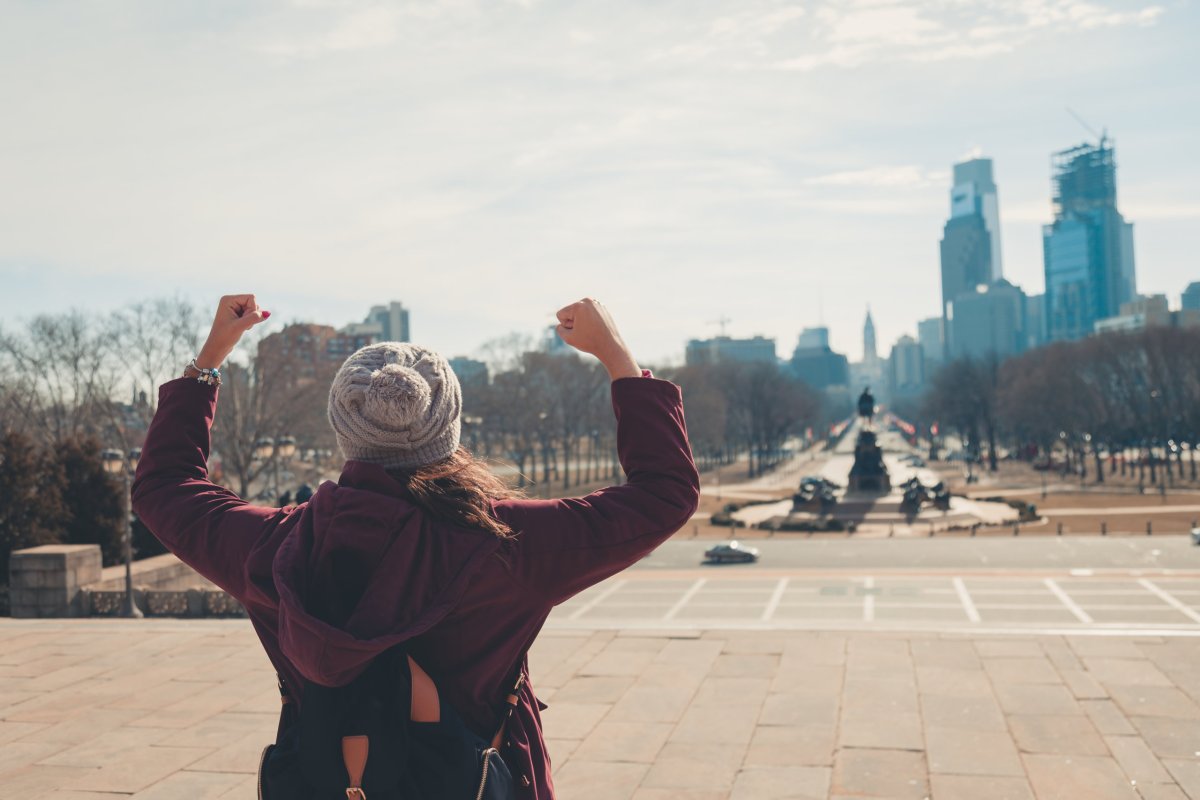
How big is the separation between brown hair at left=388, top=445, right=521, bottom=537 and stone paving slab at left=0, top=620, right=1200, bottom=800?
5023 mm

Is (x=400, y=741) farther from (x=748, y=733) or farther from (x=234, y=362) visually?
(x=234, y=362)

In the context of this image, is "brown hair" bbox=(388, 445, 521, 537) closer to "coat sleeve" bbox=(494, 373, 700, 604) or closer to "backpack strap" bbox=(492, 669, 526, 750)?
"coat sleeve" bbox=(494, 373, 700, 604)

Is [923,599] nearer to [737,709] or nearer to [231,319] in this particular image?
[737,709]

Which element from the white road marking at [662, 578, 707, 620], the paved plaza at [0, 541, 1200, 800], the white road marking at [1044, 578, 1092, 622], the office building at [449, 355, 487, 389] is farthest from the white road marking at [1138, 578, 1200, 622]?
the office building at [449, 355, 487, 389]

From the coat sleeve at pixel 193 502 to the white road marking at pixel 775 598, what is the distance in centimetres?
1598

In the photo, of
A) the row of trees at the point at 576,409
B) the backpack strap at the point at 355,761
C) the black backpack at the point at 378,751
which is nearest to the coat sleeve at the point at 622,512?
the black backpack at the point at 378,751

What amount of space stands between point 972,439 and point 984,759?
330 feet

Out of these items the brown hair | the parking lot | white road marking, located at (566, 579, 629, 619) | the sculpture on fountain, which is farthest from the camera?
the sculpture on fountain

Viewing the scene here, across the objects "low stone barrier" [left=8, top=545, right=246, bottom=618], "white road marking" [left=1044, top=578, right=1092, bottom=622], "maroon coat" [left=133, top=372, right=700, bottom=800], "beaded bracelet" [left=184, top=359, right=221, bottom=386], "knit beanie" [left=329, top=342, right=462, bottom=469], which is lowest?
"white road marking" [left=1044, top=578, right=1092, bottom=622]

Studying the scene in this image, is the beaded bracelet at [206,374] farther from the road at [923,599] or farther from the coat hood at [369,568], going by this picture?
the road at [923,599]

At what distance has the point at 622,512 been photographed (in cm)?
234

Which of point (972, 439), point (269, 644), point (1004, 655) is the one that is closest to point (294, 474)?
point (1004, 655)

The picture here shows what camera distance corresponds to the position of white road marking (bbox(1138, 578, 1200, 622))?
1598 centimetres

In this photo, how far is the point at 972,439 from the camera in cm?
10256
